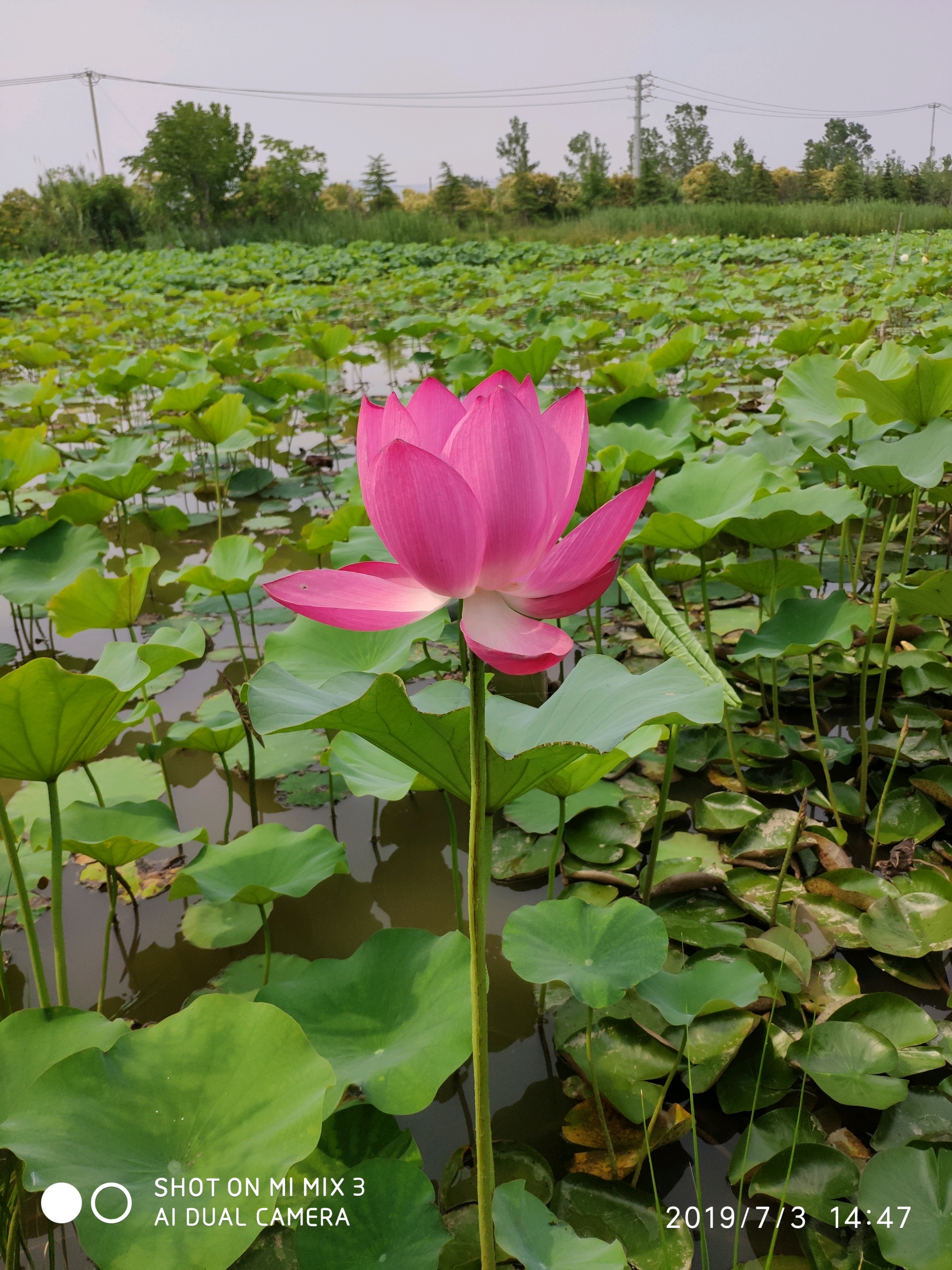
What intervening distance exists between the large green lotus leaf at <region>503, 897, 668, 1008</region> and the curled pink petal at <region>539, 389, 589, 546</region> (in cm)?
51

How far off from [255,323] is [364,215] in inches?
681

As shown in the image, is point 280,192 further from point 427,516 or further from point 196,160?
point 427,516

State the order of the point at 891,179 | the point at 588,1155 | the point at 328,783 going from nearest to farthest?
the point at 588,1155, the point at 328,783, the point at 891,179

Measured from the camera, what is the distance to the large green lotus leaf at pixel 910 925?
41.3 inches

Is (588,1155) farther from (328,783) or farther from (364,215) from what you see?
(364,215)

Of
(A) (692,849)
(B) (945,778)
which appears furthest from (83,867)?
(B) (945,778)

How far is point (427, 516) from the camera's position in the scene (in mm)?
460

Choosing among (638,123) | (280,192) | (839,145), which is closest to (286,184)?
(280,192)

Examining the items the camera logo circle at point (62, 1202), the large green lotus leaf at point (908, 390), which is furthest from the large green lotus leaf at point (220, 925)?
the large green lotus leaf at point (908, 390)

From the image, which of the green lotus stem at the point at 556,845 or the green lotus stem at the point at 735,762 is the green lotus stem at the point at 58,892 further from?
the green lotus stem at the point at 735,762

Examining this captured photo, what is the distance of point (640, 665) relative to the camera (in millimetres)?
1853

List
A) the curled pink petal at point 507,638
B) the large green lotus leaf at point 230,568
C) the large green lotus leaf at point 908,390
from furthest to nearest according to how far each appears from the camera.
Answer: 1. the large green lotus leaf at point 230,568
2. the large green lotus leaf at point 908,390
3. the curled pink petal at point 507,638

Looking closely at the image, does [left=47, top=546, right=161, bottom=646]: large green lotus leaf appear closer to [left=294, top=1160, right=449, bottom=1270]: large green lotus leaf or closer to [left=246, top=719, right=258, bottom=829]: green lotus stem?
[left=246, top=719, right=258, bottom=829]: green lotus stem

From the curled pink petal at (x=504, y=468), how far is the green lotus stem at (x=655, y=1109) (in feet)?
1.97
